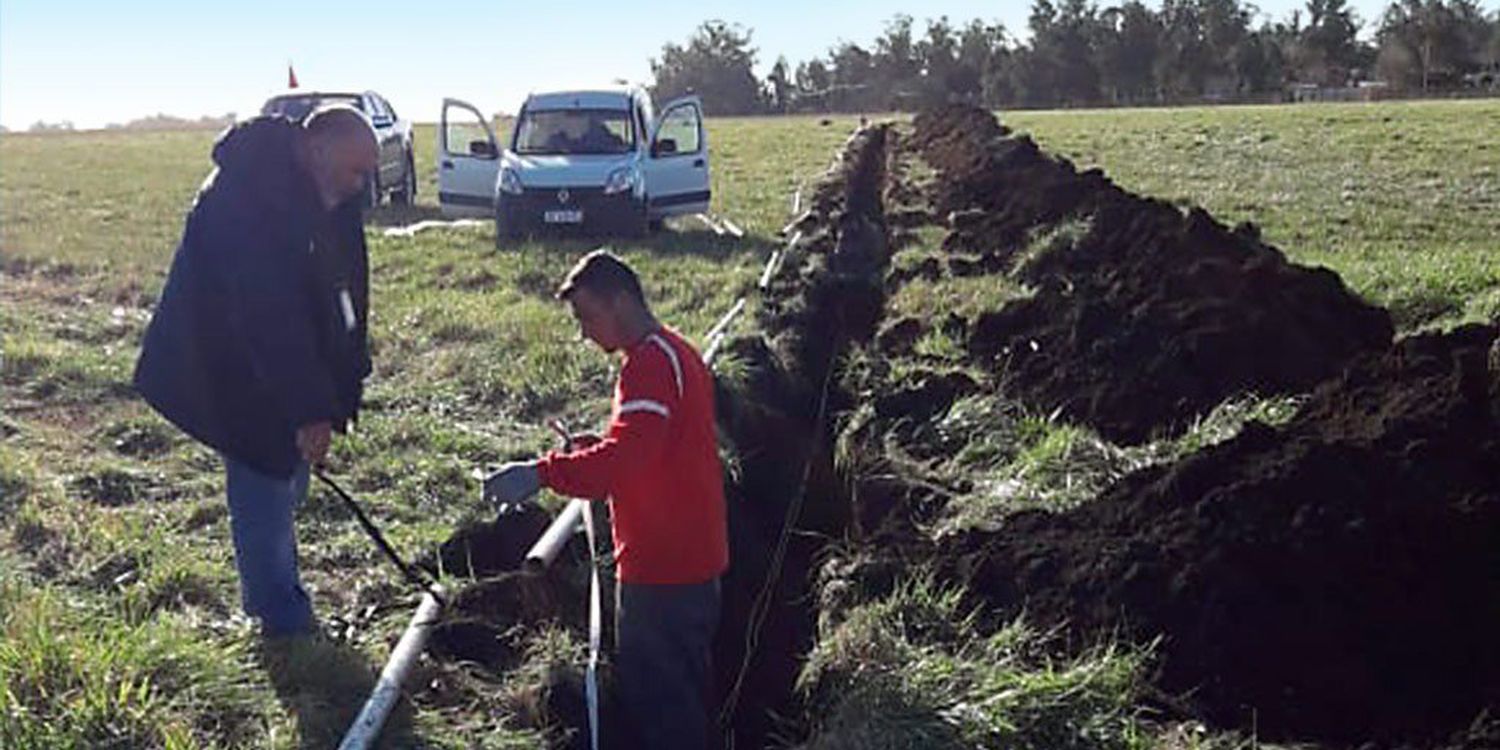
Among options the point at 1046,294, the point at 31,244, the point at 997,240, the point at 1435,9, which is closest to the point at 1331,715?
the point at 1046,294

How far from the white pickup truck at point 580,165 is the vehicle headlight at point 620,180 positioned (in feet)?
0.04

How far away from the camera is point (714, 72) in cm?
9169

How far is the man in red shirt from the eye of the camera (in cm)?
425

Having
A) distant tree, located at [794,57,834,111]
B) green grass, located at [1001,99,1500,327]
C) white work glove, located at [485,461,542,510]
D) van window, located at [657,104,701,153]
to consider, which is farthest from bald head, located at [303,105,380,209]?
distant tree, located at [794,57,834,111]

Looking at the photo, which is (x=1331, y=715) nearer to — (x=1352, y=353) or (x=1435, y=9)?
(x=1352, y=353)

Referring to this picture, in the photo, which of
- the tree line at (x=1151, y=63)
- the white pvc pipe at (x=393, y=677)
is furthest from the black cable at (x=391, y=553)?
the tree line at (x=1151, y=63)

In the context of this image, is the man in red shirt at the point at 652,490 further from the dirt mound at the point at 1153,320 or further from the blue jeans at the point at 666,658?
the dirt mound at the point at 1153,320

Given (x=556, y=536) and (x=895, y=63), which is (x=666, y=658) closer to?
(x=556, y=536)

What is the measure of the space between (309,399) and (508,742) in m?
1.20

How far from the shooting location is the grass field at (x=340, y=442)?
424 cm

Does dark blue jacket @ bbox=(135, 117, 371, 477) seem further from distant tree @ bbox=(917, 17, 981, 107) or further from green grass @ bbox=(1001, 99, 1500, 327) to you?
distant tree @ bbox=(917, 17, 981, 107)

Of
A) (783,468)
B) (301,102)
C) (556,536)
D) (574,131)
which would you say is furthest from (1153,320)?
(301,102)

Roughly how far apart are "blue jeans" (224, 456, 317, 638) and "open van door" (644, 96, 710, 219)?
11.9 metres

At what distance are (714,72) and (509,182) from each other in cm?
7734
